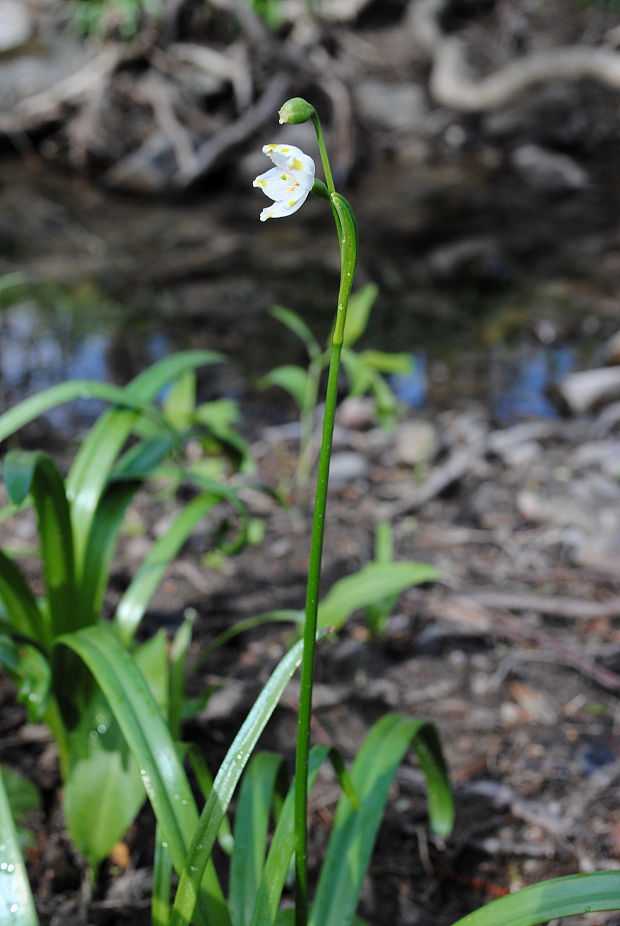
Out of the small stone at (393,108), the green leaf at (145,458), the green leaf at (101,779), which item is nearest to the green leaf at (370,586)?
the green leaf at (101,779)

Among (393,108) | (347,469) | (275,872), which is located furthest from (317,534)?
(393,108)

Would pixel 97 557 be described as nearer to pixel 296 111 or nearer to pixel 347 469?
pixel 296 111

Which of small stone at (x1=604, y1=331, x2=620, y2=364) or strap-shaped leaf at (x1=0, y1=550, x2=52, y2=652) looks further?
small stone at (x1=604, y1=331, x2=620, y2=364)

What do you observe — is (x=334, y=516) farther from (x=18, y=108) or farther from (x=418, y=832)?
(x=18, y=108)

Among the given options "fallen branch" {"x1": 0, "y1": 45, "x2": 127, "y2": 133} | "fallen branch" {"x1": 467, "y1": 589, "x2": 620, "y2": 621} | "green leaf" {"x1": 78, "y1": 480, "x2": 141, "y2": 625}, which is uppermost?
"green leaf" {"x1": 78, "y1": 480, "x2": 141, "y2": 625}

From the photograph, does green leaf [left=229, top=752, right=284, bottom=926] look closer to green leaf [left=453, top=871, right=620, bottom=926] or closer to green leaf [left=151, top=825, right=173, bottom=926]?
green leaf [left=151, top=825, right=173, bottom=926]

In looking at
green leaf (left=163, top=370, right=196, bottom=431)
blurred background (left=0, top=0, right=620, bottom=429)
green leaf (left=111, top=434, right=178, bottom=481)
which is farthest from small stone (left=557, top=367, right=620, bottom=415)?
green leaf (left=111, top=434, right=178, bottom=481)

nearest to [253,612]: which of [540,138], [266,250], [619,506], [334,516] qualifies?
[334,516]
